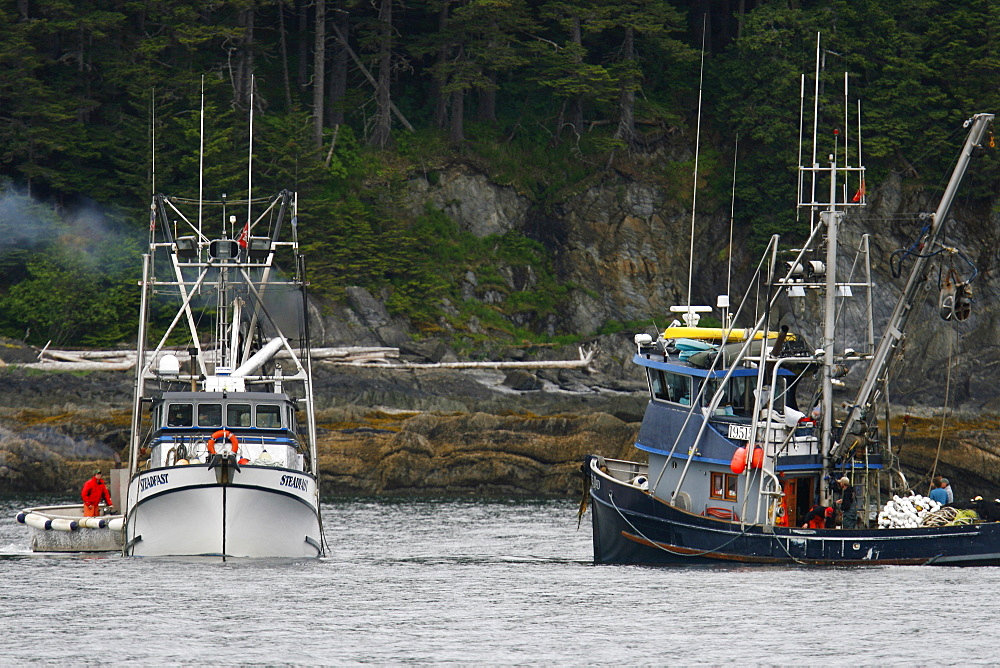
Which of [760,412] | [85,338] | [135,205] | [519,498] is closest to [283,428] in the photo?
[760,412]

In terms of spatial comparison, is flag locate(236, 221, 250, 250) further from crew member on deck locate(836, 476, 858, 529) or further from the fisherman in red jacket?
crew member on deck locate(836, 476, 858, 529)

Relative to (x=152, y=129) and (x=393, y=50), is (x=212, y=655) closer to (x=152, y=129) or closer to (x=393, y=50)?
(x=152, y=129)

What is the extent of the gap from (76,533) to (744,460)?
14939 mm

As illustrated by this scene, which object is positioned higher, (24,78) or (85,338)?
(24,78)

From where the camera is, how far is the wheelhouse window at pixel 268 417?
33.2 m

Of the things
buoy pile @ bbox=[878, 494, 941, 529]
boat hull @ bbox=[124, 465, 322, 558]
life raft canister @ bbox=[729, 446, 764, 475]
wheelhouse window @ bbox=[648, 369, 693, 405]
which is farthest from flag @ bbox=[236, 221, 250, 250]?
buoy pile @ bbox=[878, 494, 941, 529]

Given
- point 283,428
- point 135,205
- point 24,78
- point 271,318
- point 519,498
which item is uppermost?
point 24,78

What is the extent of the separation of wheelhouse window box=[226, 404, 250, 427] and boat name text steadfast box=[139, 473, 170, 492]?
2.73m

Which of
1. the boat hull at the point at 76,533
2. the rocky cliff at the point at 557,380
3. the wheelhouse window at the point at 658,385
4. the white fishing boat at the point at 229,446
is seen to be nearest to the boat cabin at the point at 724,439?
the wheelhouse window at the point at 658,385

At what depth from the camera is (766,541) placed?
101 ft

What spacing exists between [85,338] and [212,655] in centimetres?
4016

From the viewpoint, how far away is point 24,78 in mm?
63844

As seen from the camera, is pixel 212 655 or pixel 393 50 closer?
pixel 212 655

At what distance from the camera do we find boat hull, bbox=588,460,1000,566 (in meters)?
30.0
